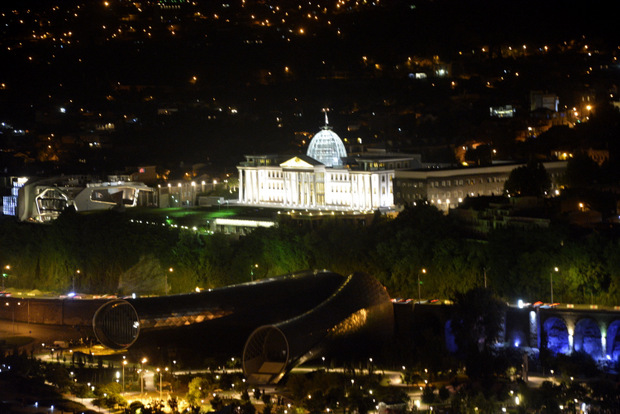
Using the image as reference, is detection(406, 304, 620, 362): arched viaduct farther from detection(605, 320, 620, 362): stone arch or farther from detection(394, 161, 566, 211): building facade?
detection(394, 161, 566, 211): building facade

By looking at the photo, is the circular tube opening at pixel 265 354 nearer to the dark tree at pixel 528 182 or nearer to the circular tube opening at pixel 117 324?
the circular tube opening at pixel 117 324

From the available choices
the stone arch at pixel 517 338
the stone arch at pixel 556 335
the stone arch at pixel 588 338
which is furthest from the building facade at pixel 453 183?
the stone arch at pixel 588 338

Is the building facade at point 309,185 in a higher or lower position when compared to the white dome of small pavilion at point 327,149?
lower

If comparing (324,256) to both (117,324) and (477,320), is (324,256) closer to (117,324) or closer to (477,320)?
(117,324)

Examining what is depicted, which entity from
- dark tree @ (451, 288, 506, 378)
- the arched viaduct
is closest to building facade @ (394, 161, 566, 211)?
the arched viaduct

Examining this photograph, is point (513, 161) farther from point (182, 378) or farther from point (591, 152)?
point (182, 378)

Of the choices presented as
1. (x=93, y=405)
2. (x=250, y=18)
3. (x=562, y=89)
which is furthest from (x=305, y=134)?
(x=93, y=405)

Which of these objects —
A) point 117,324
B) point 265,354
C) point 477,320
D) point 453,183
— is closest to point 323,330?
point 265,354

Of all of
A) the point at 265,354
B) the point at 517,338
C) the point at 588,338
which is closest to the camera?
the point at 265,354
